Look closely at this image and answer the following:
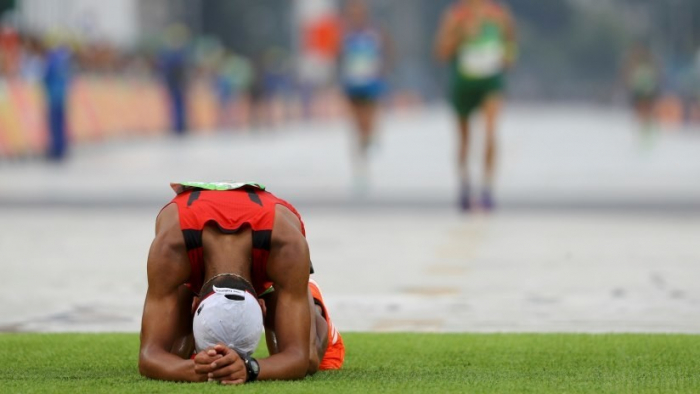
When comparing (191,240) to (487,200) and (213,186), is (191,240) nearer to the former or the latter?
(213,186)

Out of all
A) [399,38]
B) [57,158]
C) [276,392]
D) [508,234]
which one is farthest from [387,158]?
[399,38]

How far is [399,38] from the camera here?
133000 millimetres

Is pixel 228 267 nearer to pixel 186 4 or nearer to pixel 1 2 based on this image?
pixel 1 2

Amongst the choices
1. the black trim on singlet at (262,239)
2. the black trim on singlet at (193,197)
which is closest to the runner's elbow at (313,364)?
the black trim on singlet at (262,239)

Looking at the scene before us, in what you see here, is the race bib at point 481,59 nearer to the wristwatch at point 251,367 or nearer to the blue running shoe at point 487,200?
the blue running shoe at point 487,200

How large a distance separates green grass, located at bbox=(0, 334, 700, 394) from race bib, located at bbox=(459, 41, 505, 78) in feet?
25.8

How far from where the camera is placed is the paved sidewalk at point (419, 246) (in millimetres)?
8680

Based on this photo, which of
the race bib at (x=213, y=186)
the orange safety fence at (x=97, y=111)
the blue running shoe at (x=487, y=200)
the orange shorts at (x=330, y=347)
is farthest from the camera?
the orange safety fence at (x=97, y=111)

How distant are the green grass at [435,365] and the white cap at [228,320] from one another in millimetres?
189

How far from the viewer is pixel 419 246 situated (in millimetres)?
12469

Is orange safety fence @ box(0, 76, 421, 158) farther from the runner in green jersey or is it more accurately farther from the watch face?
the watch face

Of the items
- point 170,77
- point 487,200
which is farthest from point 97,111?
point 487,200

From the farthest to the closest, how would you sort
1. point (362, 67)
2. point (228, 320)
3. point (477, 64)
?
point (362, 67) < point (477, 64) < point (228, 320)

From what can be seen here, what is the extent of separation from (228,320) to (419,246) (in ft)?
22.5
